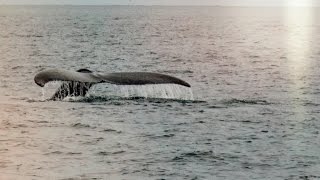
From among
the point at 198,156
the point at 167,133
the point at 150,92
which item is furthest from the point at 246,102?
the point at 198,156

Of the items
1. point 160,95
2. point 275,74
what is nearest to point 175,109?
point 160,95

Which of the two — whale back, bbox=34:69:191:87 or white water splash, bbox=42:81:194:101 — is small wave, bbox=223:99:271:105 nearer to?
white water splash, bbox=42:81:194:101

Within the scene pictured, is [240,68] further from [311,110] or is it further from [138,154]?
[138,154]

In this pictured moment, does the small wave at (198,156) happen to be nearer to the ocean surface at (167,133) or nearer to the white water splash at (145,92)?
the ocean surface at (167,133)

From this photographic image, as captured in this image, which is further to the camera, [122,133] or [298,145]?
[122,133]

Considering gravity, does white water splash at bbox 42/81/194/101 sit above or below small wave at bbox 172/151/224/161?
above

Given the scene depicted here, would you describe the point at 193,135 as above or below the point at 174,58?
below

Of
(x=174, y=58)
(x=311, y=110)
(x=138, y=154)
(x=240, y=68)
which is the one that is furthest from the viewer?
(x=174, y=58)

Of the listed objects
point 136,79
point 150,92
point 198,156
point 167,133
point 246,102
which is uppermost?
point 136,79

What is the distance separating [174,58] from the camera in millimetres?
34812

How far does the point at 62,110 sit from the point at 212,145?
156 inches

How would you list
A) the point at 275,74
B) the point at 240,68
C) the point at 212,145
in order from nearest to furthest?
the point at 212,145
the point at 275,74
the point at 240,68

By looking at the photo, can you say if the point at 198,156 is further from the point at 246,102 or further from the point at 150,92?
the point at 246,102

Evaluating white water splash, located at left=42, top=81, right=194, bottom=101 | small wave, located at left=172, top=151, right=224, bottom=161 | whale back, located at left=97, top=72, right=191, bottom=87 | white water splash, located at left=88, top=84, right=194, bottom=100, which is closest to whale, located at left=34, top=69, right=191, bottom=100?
whale back, located at left=97, top=72, right=191, bottom=87
